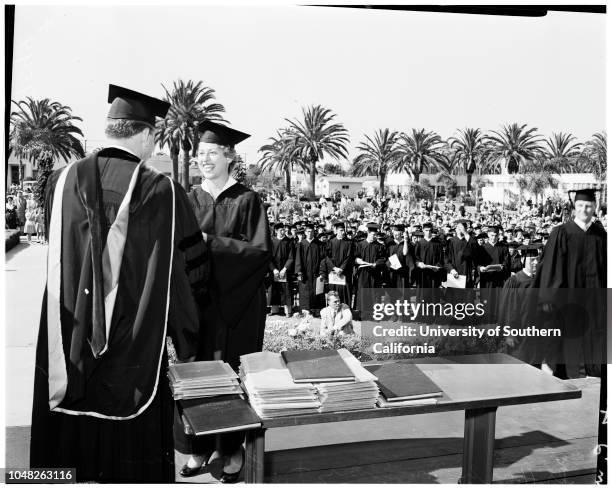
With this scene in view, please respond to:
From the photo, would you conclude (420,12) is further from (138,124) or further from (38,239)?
(38,239)

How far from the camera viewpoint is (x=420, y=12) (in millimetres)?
3902

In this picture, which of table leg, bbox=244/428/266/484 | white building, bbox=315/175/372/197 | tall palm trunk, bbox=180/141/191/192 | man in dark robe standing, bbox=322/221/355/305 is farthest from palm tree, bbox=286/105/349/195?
man in dark robe standing, bbox=322/221/355/305

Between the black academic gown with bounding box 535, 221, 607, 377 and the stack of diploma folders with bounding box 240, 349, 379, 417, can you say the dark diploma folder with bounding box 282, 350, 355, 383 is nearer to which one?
the stack of diploma folders with bounding box 240, 349, 379, 417

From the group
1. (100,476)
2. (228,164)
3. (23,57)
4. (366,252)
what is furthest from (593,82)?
(366,252)

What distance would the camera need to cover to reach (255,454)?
3.27 metres

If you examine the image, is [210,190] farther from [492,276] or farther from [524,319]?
[492,276]

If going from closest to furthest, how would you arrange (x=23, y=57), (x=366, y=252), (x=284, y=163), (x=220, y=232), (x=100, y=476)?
(x=100, y=476)
(x=23, y=57)
(x=220, y=232)
(x=284, y=163)
(x=366, y=252)

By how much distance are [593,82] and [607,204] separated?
0.71 m

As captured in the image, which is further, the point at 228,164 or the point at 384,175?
the point at 384,175

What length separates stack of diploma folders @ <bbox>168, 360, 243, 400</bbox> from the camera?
10.3ft

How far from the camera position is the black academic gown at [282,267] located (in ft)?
21.4

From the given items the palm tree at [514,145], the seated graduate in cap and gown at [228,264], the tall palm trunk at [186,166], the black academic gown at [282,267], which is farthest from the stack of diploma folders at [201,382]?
the black academic gown at [282,267]

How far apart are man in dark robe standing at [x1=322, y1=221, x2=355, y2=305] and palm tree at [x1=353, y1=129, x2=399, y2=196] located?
104 inches

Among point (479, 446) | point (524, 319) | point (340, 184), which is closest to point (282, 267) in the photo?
point (340, 184)
